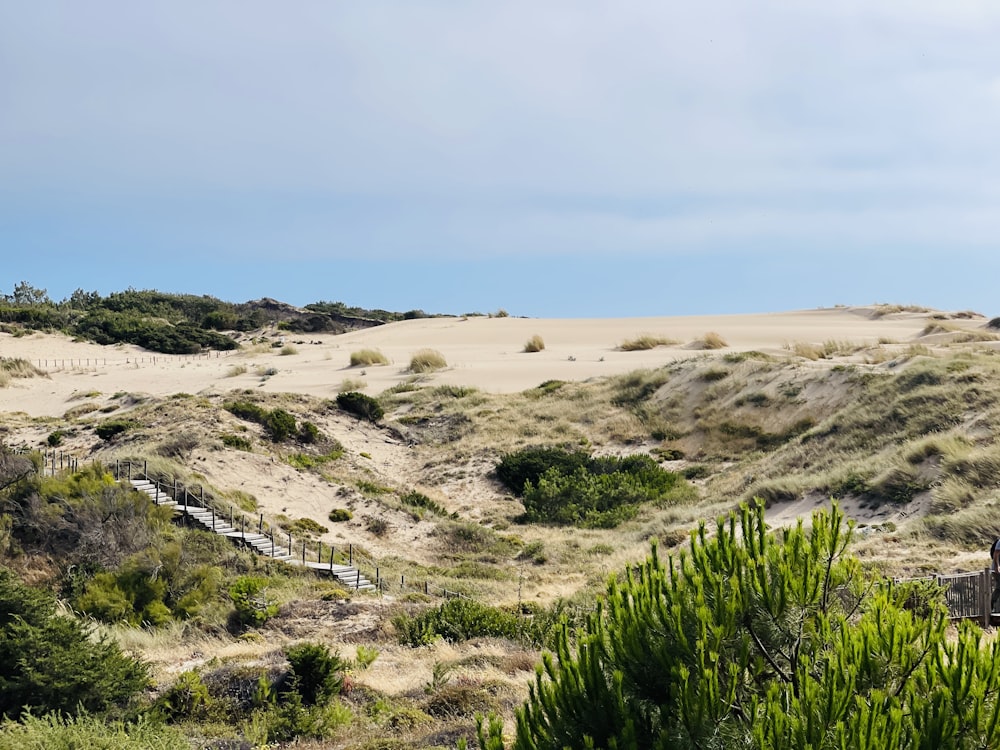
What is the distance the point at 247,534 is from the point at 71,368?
33562mm

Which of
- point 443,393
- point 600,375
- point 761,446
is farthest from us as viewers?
point 600,375

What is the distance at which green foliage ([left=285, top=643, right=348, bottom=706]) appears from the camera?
33.1ft

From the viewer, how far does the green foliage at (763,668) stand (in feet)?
13.1

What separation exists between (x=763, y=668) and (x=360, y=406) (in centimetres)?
3201

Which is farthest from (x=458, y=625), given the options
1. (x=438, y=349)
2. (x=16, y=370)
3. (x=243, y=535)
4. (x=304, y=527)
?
(x=438, y=349)

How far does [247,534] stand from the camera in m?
19.4

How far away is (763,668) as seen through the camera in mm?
4805

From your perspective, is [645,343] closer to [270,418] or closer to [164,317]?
[270,418]

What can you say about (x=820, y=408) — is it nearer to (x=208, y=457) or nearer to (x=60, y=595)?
(x=208, y=457)

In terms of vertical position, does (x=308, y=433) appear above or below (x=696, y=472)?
above

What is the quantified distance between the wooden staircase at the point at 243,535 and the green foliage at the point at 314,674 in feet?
21.6

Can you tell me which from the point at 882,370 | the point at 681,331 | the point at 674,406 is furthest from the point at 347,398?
the point at 681,331

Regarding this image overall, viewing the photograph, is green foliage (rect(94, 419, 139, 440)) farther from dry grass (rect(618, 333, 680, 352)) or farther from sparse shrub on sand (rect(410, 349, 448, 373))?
dry grass (rect(618, 333, 680, 352))

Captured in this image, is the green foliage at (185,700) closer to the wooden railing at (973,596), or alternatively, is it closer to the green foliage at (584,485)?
the wooden railing at (973,596)
